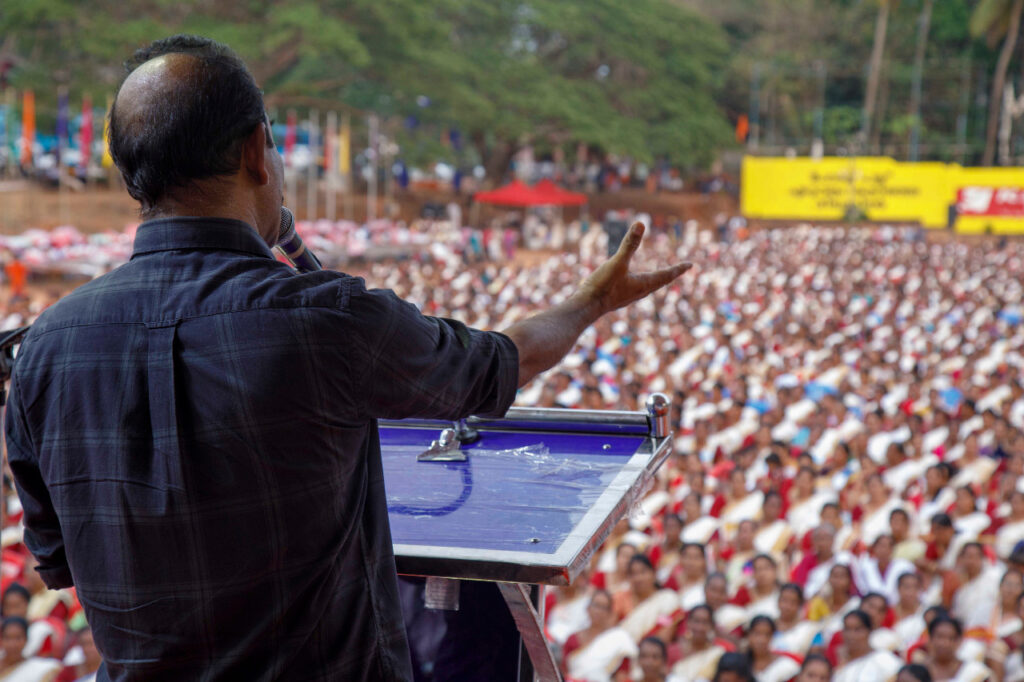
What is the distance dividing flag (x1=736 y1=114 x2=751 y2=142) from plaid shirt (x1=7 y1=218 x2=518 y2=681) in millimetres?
29116

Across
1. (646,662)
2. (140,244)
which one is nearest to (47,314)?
(140,244)

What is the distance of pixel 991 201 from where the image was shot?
845 inches

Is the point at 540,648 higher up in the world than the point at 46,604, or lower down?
higher up

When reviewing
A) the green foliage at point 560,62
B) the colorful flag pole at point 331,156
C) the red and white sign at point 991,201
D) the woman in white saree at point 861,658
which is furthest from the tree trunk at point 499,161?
the woman in white saree at point 861,658

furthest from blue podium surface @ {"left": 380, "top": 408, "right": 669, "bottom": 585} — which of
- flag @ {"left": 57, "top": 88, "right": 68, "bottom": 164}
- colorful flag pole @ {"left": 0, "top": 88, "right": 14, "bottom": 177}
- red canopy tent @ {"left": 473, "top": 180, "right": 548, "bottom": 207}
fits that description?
red canopy tent @ {"left": 473, "top": 180, "right": 548, "bottom": 207}

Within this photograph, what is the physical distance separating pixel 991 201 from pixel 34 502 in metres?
23.0

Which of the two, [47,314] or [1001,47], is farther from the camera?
[1001,47]

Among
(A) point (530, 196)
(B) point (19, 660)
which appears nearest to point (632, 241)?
(B) point (19, 660)

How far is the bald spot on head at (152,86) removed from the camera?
0.98 m

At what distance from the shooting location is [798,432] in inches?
286

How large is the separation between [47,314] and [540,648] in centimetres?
63

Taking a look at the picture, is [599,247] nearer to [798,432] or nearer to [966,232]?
[966,232]

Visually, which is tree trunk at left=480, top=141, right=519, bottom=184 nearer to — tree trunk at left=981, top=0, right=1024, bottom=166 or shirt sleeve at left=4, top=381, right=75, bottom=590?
tree trunk at left=981, top=0, right=1024, bottom=166

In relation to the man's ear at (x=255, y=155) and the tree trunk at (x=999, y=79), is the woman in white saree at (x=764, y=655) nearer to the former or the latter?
the man's ear at (x=255, y=155)
